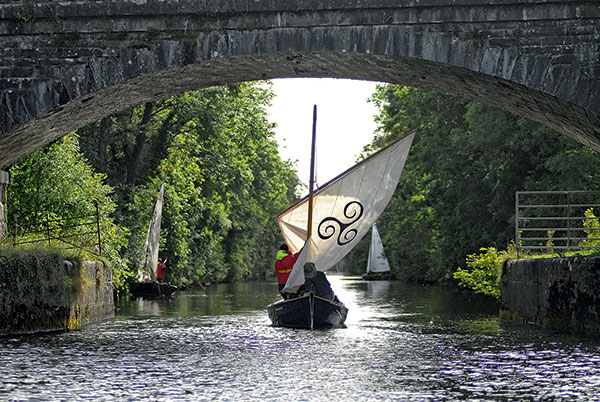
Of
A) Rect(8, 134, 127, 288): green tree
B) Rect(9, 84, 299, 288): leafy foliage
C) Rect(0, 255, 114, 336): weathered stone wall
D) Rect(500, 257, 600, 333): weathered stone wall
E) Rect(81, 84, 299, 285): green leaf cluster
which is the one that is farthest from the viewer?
Rect(81, 84, 299, 285): green leaf cluster

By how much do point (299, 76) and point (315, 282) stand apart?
4.51 metres

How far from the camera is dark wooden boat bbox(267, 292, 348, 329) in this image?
57.8ft

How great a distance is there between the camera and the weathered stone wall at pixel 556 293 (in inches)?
567

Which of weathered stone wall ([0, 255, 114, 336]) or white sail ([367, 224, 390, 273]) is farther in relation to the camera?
white sail ([367, 224, 390, 273])

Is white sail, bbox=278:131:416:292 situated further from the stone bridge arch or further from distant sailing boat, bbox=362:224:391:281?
distant sailing boat, bbox=362:224:391:281

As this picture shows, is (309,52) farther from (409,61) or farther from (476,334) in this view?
(476,334)

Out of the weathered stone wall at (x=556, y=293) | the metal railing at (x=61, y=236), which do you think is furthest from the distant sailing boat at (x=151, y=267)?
the weathered stone wall at (x=556, y=293)

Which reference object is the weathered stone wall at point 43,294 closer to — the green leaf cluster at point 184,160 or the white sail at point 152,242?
the white sail at point 152,242

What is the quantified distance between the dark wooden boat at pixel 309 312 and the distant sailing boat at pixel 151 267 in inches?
515

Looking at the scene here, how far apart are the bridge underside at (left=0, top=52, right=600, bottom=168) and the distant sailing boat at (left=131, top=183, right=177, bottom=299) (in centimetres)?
1532

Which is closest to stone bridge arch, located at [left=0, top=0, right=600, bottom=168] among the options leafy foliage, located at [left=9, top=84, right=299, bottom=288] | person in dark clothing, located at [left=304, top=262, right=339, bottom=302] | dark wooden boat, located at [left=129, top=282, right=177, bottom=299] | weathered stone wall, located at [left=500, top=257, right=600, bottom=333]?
weathered stone wall, located at [left=500, top=257, right=600, bottom=333]

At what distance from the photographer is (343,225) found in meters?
19.0

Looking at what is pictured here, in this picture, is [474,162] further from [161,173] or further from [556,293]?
[556,293]

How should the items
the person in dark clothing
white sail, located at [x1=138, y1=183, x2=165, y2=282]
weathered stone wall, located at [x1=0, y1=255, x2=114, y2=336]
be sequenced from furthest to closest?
white sail, located at [x1=138, y1=183, x2=165, y2=282], the person in dark clothing, weathered stone wall, located at [x1=0, y1=255, x2=114, y2=336]
